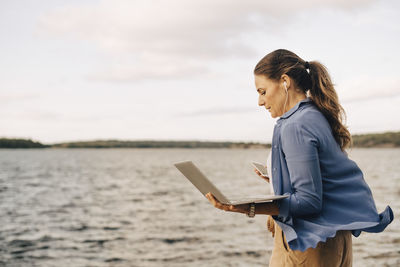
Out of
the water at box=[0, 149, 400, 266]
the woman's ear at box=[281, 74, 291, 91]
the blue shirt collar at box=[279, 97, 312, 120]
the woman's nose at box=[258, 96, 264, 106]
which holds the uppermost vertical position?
the woman's ear at box=[281, 74, 291, 91]

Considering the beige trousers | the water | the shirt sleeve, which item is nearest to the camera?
the shirt sleeve

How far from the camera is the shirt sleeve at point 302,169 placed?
7.07 feet

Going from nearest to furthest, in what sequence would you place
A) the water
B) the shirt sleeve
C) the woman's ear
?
the shirt sleeve
the woman's ear
the water

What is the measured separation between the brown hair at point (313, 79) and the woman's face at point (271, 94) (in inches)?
1.3

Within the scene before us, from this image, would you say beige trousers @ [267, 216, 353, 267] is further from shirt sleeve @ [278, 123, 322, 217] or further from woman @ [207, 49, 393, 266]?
shirt sleeve @ [278, 123, 322, 217]

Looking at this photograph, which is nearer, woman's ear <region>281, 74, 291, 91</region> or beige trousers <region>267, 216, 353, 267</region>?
beige trousers <region>267, 216, 353, 267</region>

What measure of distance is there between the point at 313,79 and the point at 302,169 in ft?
1.95

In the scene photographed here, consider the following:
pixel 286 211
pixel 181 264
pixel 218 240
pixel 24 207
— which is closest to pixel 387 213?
pixel 286 211

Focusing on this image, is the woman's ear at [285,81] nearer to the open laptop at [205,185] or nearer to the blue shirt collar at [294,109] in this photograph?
the blue shirt collar at [294,109]

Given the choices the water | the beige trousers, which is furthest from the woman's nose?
the water

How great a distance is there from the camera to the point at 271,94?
2459 mm

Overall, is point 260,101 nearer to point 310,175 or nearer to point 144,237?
point 310,175

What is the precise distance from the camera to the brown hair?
2.35m

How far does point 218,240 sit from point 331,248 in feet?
34.5
